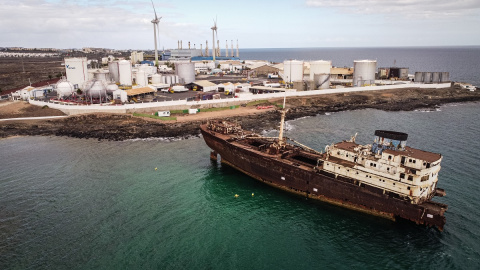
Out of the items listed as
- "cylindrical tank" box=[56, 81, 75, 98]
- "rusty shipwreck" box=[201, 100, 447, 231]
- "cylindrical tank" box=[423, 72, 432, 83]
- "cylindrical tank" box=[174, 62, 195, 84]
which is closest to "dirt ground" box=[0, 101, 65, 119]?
"cylindrical tank" box=[56, 81, 75, 98]

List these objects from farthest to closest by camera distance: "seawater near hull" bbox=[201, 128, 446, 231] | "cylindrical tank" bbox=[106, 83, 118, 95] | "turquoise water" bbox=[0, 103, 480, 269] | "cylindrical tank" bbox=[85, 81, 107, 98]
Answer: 1. "cylindrical tank" bbox=[106, 83, 118, 95]
2. "cylindrical tank" bbox=[85, 81, 107, 98]
3. "seawater near hull" bbox=[201, 128, 446, 231]
4. "turquoise water" bbox=[0, 103, 480, 269]

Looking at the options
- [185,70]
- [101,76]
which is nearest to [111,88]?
[101,76]

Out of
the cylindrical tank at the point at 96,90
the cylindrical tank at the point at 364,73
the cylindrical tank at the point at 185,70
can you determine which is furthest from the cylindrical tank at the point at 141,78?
the cylindrical tank at the point at 364,73

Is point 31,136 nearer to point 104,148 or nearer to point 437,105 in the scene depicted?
point 104,148

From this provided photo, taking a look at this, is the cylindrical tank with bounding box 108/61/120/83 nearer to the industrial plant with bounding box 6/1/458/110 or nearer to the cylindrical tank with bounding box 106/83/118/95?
the industrial plant with bounding box 6/1/458/110

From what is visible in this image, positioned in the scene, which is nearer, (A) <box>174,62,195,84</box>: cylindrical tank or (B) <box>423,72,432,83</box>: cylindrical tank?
(A) <box>174,62,195,84</box>: cylindrical tank

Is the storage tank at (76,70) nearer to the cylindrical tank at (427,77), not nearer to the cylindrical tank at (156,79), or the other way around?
the cylindrical tank at (156,79)

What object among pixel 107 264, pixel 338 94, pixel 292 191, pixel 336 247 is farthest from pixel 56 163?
pixel 338 94
